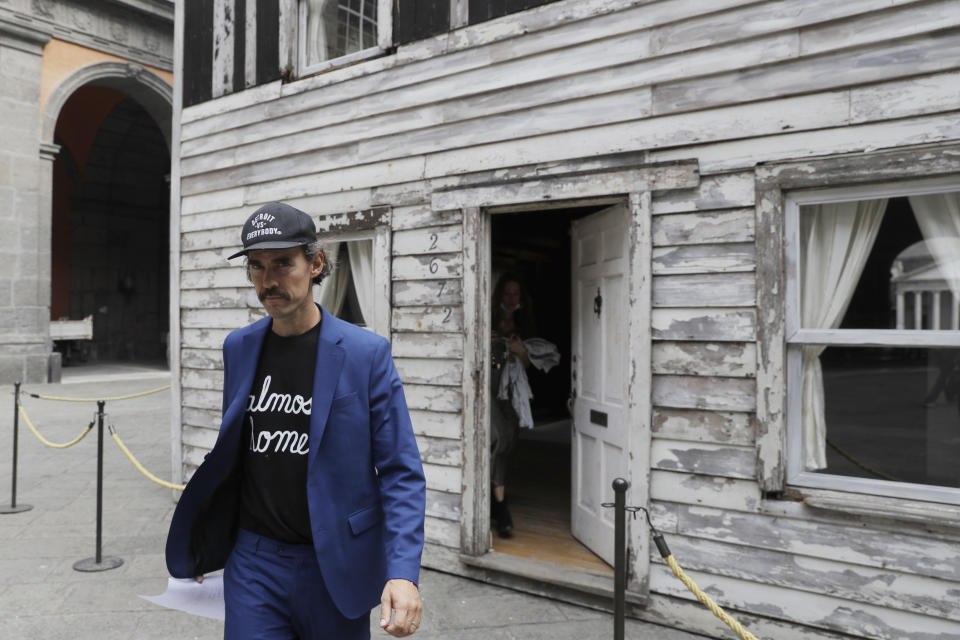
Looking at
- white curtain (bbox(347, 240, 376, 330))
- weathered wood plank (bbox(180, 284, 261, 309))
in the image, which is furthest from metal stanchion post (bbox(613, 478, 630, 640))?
weathered wood plank (bbox(180, 284, 261, 309))

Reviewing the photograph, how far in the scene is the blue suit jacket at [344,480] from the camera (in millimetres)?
1953

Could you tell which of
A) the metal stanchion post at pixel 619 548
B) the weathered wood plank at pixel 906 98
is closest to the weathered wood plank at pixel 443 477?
the metal stanchion post at pixel 619 548

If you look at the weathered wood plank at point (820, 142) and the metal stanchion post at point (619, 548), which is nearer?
the metal stanchion post at point (619, 548)

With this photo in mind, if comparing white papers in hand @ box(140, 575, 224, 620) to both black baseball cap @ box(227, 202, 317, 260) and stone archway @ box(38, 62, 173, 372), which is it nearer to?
black baseball cap @ box(227, 202, 317, 260)

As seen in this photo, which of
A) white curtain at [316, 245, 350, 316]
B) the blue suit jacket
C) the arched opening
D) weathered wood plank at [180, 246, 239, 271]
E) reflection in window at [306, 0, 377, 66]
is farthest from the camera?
the arched opening

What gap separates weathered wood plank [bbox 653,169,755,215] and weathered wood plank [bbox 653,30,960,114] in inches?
16.4

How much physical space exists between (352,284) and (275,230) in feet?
11.6

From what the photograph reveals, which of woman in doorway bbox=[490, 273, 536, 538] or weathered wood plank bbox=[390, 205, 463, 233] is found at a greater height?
weathered wood plank bbox=[390, 205, 463, 233]

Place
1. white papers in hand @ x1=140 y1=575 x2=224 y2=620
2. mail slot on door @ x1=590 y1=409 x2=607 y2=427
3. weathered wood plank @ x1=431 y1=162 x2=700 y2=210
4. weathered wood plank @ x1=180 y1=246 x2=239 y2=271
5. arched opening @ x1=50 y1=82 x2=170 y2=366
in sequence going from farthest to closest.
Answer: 1. arched opening @ x1=50 y1=82 x2=170 y2=366
2. weathered wood plank @ x1=180 y1=246 x2=239 y2=271
3. mail slot on door @ x1=590 y1=409 x2=607 y2=427
4. weathered wood plank @ x1=431 y1=162 x2=700 y2=210
5. white papers in hand @ x1=140 y1=575 x2=224 y2=620

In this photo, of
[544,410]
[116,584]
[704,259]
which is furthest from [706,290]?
[544,410]

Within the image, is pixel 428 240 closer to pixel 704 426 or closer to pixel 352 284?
pixel 352 284

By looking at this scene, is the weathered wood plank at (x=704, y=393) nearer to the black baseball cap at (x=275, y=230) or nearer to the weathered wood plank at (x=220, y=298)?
the black baseball cap at (x=275, y=230)

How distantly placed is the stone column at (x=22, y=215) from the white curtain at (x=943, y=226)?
1638cm

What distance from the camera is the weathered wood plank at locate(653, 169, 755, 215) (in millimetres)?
3557
